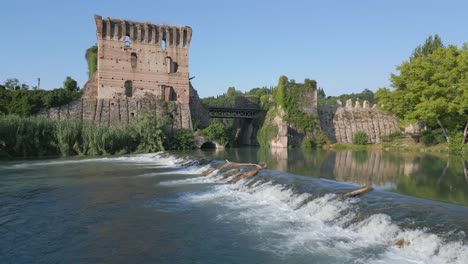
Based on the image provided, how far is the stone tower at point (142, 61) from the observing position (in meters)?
41.2

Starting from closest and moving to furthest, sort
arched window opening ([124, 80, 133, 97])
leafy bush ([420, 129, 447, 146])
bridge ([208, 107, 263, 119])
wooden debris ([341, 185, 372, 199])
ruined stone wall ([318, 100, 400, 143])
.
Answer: wooden debris ([341, 185, 372, 199]), leafy bush ([420, 129, 447, 146]), arched window opening ([124, 80, 133, 97]), bridge ([208, 107, 263, 119]), ruined stone wall ([318, 100, 400, 143])

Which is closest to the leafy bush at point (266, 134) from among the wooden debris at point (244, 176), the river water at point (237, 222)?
the wooden debris at point (244, 176)

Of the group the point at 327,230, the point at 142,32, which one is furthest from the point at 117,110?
the point at 327,230

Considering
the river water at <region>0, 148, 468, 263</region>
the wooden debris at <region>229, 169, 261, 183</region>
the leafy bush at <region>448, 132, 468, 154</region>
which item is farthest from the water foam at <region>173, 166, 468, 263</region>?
the leafy bush at <region>448, 132, 468, 154</region>

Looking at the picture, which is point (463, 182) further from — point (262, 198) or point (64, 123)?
point (64, 123)

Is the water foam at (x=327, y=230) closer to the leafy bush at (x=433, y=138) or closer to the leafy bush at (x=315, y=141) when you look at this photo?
the leafy bush at (x=433, y=138)

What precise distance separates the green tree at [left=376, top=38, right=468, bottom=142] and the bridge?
19.4m

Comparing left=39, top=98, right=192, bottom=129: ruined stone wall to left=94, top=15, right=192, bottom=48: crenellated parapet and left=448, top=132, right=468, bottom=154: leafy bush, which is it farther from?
left=448, top=132, right=468, bottom=154: leafy bush

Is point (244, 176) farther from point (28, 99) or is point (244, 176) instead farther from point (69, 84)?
point (69, 84)

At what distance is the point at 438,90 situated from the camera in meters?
30.3

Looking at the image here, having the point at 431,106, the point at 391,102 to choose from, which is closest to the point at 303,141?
the point at 391,102

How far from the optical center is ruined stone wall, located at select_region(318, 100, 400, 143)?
156 ft

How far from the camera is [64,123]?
98.2 feet

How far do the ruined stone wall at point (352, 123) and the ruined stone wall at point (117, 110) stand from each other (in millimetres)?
18641
